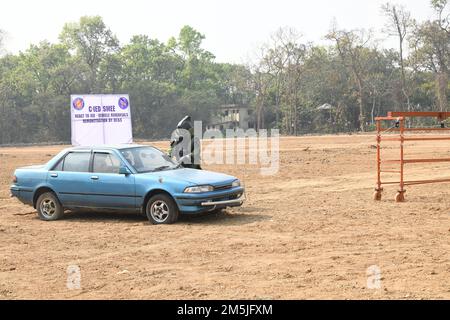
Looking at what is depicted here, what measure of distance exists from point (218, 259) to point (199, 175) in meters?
3.72

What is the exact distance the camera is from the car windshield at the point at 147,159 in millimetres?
11930

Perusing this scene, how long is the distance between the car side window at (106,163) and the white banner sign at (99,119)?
28.8 feet

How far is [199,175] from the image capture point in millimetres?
11844

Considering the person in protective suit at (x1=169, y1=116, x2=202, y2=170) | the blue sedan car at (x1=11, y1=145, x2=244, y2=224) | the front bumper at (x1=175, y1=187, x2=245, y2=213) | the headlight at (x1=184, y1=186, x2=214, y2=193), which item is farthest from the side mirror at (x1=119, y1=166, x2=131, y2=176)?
the person in protective suit at (x1=169, y1=116, x2=202, y2=170)

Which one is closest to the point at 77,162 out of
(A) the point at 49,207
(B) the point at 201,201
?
(A) the point at 49,207

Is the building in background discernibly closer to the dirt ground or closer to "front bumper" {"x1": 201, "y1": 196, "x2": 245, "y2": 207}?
the dirt ground

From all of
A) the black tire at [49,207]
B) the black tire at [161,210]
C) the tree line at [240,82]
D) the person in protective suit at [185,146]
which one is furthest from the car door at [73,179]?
the tree line at [240,82]

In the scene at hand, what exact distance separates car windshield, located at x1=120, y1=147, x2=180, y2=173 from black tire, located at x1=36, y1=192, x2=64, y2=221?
5.32 feet

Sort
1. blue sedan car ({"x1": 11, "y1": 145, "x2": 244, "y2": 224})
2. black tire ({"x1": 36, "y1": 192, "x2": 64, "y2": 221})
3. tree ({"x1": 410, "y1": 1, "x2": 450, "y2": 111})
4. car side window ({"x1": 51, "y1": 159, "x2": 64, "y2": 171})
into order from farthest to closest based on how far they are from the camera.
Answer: tree ({"x1": 410, "y1": 1, "x2": 450, "y2": 111}) < car side window ({"x1": 51, "y1": 159, "x2": 64, "y2": 171}) < black tire ({"x1": 36, "y1": 192, "x2": 64, "y2": 221}) < blue sedan car ({"x1": 11, "y1": 145, "x2": 244, "y2": 224})

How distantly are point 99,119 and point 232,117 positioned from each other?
235ft

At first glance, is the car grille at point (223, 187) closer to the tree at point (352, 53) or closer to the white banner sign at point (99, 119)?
the white banner sign at point (99, 119)

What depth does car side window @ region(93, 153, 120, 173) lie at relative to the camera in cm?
1189
